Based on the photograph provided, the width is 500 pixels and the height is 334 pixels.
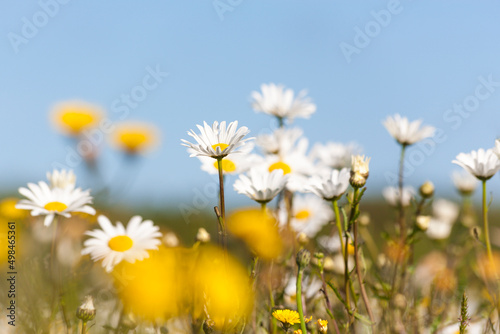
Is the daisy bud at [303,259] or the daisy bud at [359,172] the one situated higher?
the daisy bud at [359,172]

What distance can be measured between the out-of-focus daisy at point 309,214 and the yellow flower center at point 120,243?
2.32 ft

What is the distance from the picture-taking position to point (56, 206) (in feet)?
5.12

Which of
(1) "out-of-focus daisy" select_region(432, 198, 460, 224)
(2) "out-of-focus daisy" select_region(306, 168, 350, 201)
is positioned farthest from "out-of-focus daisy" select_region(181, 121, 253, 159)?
(1) "out-of-focus daisy" select_region(432, 198, 460, 224)

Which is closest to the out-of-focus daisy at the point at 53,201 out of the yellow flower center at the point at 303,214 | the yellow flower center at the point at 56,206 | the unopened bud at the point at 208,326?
the yellow flower center at the point at 56,206

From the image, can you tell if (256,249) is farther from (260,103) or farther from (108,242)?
(260,103)

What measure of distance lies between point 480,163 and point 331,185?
40cm

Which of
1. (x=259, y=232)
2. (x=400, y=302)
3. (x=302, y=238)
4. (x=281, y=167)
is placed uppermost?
(x=281, y=167)

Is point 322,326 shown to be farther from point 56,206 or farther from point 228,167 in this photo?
point 56,206

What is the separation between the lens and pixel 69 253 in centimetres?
248

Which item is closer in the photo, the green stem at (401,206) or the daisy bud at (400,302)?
the daisy bud at (400,302)

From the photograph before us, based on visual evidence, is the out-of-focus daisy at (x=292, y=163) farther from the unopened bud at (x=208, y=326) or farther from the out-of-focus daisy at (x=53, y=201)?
the unopened bud at (x=208, y=326)

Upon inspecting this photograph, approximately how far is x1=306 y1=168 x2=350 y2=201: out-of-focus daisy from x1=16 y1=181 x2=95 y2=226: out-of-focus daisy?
610mm

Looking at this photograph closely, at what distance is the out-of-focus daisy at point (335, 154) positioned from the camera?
2.21 metres

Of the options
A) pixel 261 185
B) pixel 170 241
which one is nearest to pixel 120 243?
pixel 170 241
